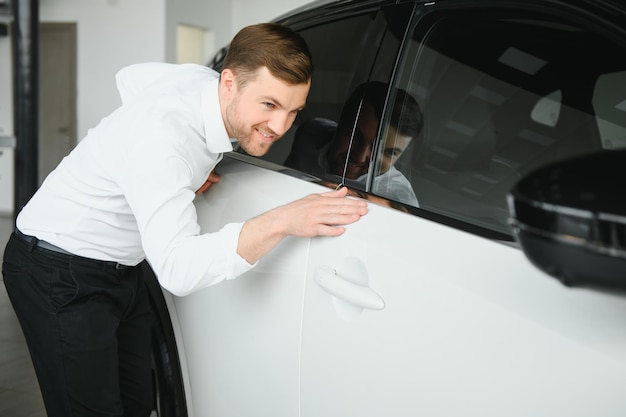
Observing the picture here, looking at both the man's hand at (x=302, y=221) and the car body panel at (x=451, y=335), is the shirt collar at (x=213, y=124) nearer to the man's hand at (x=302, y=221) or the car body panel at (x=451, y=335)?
the man's hand at (x=302, y=221)

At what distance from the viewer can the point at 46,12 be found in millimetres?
12328

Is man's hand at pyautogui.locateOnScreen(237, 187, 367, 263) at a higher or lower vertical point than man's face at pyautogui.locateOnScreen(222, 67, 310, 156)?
lower

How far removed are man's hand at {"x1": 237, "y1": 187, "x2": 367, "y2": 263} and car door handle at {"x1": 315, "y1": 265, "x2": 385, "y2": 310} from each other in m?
0.08

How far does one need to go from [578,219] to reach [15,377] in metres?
3.38

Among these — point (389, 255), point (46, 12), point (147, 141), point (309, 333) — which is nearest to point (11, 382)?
point (147, 141)

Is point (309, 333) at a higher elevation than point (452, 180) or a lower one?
lower

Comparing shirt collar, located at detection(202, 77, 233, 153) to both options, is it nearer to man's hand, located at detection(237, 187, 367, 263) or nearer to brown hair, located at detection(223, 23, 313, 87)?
brown hair, located at detection(223, 23, 313, 87)

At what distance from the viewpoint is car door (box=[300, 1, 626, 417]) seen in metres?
0.96

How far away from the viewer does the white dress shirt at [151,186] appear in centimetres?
150

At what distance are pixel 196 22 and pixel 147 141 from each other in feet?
41.3

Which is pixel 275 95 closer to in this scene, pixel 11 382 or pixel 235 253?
pixel 235 253

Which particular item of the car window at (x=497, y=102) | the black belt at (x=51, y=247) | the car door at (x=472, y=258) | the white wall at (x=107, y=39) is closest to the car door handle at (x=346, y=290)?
the car door at (x=472, y=258)

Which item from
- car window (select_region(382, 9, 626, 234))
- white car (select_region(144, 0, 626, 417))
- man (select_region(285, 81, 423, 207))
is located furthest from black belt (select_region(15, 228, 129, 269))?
car window (select_region(382, 9, 626, 234))

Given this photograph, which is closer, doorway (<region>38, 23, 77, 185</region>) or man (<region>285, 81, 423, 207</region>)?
man (<region>285, 81, 423, 207</region>)
